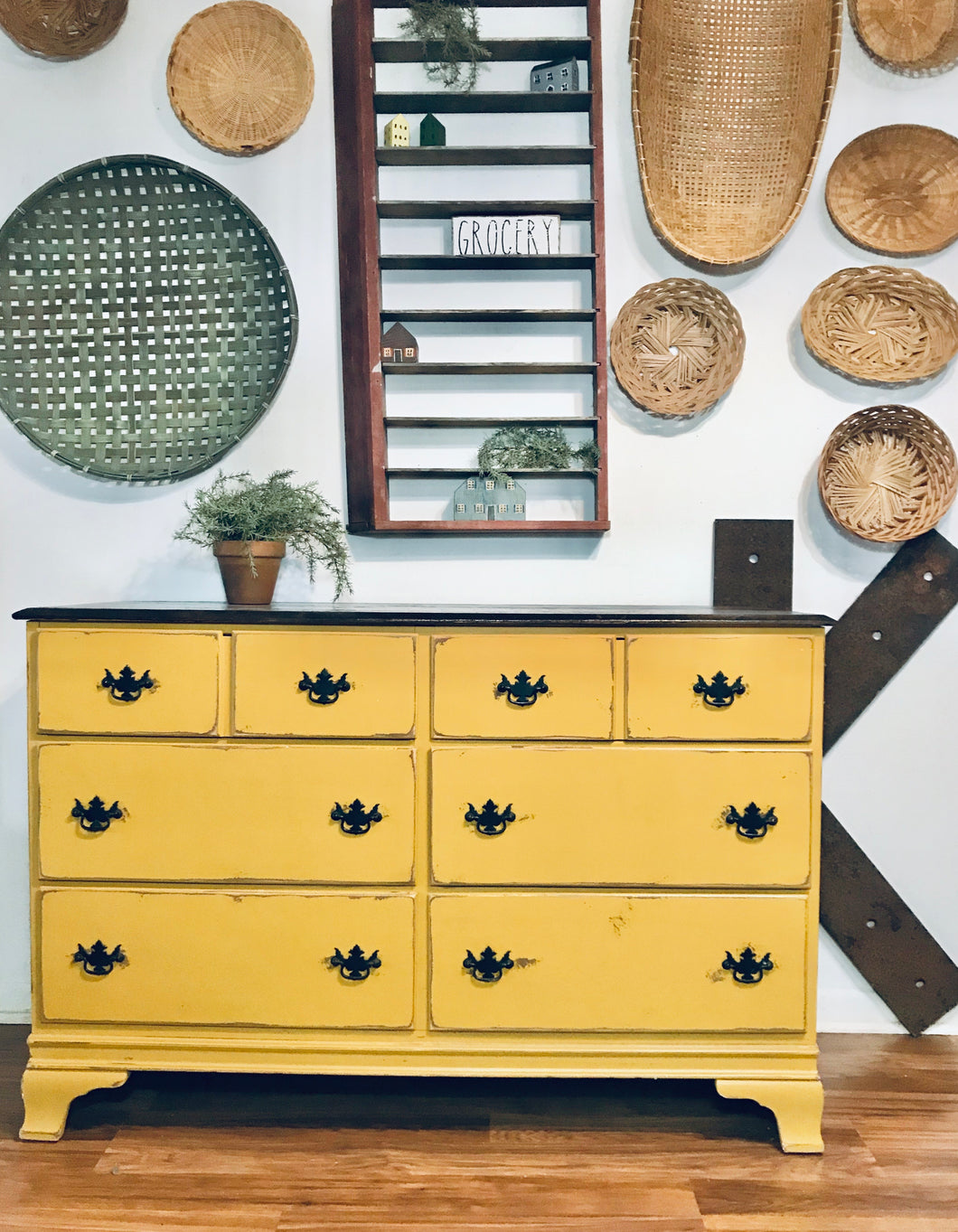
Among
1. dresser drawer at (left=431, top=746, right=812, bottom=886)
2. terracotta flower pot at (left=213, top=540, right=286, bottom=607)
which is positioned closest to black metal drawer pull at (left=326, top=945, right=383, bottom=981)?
dresser drawer at (left=431, top=746, right=812, bottom=886)

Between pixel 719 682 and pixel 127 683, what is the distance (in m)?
1.17

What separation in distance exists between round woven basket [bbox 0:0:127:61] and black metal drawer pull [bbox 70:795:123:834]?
1874mm

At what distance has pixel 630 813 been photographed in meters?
1.90

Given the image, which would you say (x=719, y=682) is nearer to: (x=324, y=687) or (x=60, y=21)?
(x=324, y=687)

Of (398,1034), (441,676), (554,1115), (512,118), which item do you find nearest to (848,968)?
(554,1115)

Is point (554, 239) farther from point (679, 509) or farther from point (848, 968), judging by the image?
point (848, 968)

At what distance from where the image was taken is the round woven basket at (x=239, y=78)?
7.79ft

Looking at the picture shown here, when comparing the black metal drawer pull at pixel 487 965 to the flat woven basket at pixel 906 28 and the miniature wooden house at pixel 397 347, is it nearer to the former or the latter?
the miniature wooden house at pixel 397 347

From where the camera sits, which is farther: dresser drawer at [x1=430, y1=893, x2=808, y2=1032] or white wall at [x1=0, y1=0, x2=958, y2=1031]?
white wall at [x1=0, y1=0, x2=958, y2=1031]

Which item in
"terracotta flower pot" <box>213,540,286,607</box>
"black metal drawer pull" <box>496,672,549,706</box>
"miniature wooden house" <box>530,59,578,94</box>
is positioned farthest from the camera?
"miniature wooden house" <box>530,59,578,94</box>

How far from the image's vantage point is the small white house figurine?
232 centimetres

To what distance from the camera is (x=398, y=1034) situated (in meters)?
1.92

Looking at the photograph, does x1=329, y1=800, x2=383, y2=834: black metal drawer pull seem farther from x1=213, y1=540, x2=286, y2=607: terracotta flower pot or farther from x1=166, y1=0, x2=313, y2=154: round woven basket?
x1=166, y1=0, x2=313, y2=154: round woven basket

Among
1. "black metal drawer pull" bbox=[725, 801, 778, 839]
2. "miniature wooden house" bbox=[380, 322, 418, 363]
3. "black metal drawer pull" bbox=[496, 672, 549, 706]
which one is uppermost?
"miniature wooden house" bbox=[380, 322, 418, 363]
